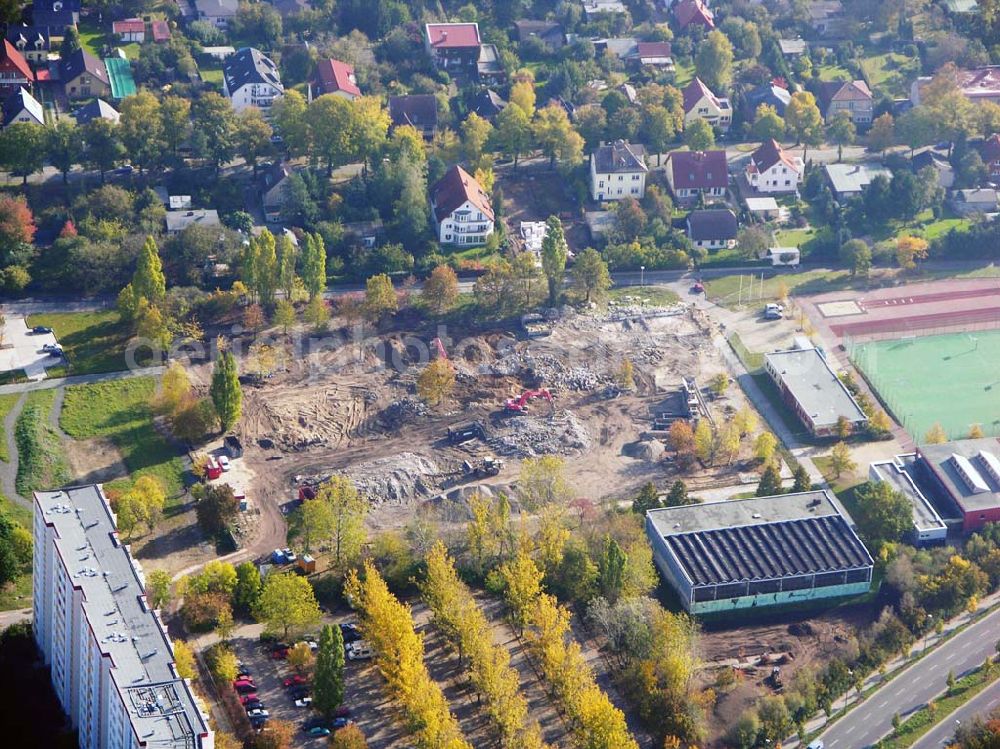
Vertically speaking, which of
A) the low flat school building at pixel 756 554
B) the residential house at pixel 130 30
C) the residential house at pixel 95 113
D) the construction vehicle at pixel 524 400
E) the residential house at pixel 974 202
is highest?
the residential house at pixel 130 30

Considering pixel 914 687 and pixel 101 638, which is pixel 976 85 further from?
pixel 101 638

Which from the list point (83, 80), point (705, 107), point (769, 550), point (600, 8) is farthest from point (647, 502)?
point (600, 8)


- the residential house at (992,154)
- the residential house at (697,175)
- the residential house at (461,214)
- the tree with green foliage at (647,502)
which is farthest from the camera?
the residential house at (992,154)

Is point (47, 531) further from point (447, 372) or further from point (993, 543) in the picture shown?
point (993, 543)

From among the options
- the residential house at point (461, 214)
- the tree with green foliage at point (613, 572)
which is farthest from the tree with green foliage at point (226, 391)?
the residential house at point (461, 214)

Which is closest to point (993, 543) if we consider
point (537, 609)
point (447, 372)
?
point (537, 609)

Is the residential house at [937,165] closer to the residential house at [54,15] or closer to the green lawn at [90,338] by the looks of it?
the green lawn at [90,338]
